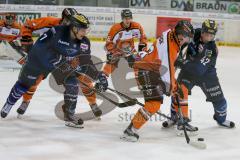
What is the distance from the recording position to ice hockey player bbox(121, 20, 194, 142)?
4.06m

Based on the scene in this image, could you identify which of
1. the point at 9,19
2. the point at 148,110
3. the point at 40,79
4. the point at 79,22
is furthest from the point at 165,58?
the point at 9,19

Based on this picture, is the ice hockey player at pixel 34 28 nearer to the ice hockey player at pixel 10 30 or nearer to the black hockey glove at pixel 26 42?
the black hockey glove at pixel 26 42

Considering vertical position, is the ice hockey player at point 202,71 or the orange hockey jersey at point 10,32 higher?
the ice hockey player at point 202,71

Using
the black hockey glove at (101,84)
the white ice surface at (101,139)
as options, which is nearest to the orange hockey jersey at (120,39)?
the white ice surface at (101,139)

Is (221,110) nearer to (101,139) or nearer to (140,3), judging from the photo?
(101,139)

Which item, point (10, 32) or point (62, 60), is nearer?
point (62, 60)

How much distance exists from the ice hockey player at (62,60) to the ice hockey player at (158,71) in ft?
1.42

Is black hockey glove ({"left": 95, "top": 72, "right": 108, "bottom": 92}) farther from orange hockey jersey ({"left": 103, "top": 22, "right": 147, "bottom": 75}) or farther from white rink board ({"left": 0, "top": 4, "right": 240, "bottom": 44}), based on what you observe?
white rink board ({"left": 0, "top": 4, "right": 240, "bottom": 44})

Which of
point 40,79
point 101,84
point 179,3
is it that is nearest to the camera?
point 101,84

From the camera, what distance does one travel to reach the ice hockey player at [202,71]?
455 centimetres

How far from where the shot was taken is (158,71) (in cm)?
426

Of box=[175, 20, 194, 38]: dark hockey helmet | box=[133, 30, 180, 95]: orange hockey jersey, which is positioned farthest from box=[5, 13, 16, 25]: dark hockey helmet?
box=[175, 20, 194, 38]: dark hockey helmet

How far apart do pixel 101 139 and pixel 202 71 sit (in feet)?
3.91

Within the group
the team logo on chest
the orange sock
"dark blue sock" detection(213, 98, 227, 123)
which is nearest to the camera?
the orange sock
